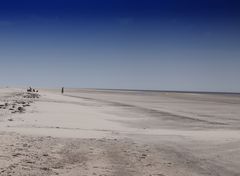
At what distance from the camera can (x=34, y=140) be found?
14250 mm

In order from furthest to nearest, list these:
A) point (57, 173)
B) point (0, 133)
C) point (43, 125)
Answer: point (43, 125) < point (0, 133) < point (57, 173)

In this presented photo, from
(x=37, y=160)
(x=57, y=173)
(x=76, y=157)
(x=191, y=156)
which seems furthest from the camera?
(x=191, y=156)

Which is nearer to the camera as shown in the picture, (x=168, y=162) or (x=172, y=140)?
(x=168, y=162)

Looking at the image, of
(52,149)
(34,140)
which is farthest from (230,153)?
(34,140)

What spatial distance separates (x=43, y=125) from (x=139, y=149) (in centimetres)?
777

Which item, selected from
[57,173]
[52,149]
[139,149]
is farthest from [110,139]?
[57,173]

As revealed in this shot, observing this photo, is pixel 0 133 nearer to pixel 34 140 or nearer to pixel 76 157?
pixel 34 140

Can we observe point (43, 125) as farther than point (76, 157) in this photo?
Yes

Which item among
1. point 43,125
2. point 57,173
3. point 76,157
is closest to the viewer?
point 57,173

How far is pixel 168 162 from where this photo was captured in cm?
1149

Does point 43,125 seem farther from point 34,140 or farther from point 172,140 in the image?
point 172,140

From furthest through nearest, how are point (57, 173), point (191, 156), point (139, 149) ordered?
point (139, 149) < point (191, 156) < point (57, 173)

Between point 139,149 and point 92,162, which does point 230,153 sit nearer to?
point 139,149

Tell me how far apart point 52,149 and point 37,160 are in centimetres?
178
